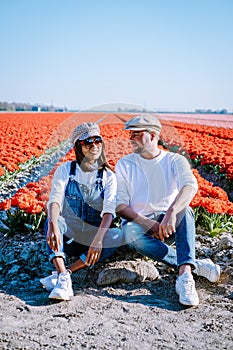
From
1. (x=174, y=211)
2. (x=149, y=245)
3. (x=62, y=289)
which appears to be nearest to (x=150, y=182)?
(x=174, y=211)

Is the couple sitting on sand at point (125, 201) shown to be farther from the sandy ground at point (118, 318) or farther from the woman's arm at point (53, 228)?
the sandy ground at point (118, 318)

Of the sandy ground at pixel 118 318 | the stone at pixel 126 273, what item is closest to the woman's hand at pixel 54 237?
the sandy ground at pixel 118 318

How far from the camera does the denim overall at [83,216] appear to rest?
12.8ft

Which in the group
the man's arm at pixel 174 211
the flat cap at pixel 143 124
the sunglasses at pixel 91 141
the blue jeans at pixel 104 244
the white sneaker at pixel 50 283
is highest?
the flat cap at pixel 143 124

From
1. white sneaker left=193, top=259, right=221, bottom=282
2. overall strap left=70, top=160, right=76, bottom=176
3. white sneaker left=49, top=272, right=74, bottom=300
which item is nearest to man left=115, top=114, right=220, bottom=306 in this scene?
white sneaker left=193, top=259, right=221, bottom=282

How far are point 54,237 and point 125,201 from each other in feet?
2.17

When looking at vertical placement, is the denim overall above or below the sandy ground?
above

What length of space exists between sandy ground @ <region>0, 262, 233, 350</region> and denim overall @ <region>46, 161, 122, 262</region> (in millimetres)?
349

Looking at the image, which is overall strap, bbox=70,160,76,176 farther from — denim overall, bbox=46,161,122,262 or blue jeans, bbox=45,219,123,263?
blue jeans, bbox=45,219,123,263

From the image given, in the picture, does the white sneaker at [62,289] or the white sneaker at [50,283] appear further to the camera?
the white sneaker at [50,283]

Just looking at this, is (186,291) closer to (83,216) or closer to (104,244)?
(104,244)

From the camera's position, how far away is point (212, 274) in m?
3.95

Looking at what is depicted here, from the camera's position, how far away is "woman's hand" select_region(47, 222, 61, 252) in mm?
3609

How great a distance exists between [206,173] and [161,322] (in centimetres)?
829
